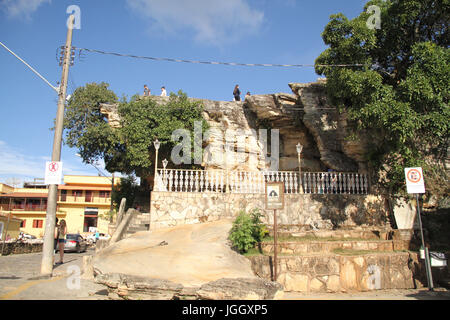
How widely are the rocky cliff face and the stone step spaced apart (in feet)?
21.7

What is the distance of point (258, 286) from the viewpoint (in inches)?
203

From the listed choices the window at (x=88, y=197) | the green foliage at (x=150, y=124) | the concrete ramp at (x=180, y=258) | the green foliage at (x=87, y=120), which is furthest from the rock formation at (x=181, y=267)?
the window at (x=88, y=197)

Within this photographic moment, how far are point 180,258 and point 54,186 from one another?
3957 mm

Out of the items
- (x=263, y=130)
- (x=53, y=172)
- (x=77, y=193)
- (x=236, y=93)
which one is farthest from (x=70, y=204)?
(x=53, y=172)

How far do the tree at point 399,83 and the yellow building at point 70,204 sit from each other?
106 feet

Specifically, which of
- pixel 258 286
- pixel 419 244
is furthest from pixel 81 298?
pixel 419 244

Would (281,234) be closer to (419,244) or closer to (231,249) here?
(231,249)

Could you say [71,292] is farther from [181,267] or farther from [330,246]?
[330,246]

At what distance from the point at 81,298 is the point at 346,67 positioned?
416 inches

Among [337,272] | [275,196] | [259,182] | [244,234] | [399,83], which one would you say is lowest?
[337,272]

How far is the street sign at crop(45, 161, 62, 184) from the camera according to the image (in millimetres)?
8016

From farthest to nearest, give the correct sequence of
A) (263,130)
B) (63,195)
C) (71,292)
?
(63,195) < (263,130) < (71,292)

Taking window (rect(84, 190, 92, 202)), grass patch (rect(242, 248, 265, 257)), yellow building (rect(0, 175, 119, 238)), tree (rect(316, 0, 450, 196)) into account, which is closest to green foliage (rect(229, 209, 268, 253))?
grass patch (rect(242, 248, 265, 257))

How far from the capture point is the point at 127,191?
20.5 meters
